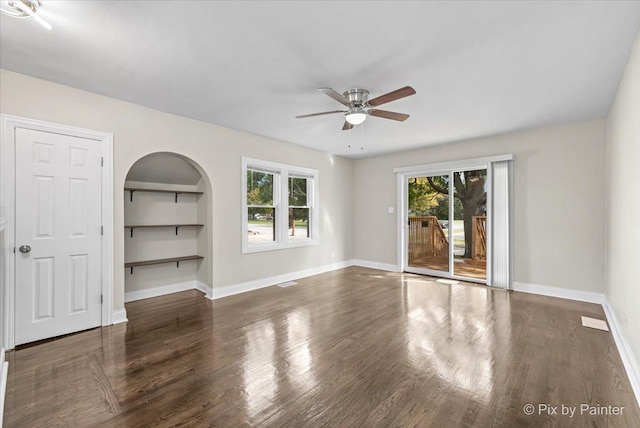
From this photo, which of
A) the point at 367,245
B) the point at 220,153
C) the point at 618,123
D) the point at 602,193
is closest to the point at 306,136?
the point at 220,153

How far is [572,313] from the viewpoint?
12.0ft

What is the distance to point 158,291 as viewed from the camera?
4551mm

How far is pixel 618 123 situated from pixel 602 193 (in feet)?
4.58

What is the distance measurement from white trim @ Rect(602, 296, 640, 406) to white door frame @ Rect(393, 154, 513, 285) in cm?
179

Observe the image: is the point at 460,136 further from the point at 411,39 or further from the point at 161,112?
the point at 161,112

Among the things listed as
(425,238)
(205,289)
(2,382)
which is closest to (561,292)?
(425,238)

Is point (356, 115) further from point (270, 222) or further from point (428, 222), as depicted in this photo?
point (428, 222)

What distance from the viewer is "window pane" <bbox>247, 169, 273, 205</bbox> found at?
16.5 ft

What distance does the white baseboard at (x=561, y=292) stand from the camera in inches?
161

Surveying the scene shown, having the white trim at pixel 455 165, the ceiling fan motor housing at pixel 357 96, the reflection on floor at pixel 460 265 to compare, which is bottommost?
the reflection on floor at pixel 460 265

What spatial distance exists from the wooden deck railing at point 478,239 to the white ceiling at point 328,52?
2.40 meters

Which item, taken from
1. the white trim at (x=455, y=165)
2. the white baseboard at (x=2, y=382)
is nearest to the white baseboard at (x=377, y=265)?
the white trim at (x=455, y=165)

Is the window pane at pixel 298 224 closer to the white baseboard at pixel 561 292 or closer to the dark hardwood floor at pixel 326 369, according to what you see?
the dark hardwood floor at pixel 326 369

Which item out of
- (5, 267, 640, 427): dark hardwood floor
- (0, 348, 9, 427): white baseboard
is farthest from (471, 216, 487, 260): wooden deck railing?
(0, 348, 9, 427): white baseboard
